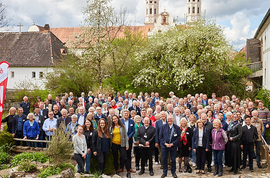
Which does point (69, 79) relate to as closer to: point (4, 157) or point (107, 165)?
point (4, 157)

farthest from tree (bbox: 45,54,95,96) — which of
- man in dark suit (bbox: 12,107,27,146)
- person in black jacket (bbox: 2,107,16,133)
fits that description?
man in dark suit (bbox: 12,107,27,146)

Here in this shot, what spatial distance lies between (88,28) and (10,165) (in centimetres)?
1727

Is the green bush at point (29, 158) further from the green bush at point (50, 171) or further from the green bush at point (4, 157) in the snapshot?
the green bush at point (50, 171)

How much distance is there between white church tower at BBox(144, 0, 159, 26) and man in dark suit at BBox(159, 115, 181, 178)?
123m

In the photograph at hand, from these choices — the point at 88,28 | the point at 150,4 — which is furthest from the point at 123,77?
the point at 150,4

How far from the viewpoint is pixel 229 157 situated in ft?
29.0

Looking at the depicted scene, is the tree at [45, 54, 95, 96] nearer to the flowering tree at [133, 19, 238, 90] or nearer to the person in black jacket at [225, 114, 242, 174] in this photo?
the flowering tree at [133, 19, 238, 90]

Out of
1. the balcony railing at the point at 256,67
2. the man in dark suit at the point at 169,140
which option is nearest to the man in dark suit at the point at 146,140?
the man in dark suit at the point at 169,140

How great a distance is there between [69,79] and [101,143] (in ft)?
46.7

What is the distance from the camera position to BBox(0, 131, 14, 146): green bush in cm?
973

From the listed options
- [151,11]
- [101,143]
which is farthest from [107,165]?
[151,11]

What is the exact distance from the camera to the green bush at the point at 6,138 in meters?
9.73

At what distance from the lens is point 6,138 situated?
32.3ft

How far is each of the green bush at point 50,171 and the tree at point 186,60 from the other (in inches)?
546
